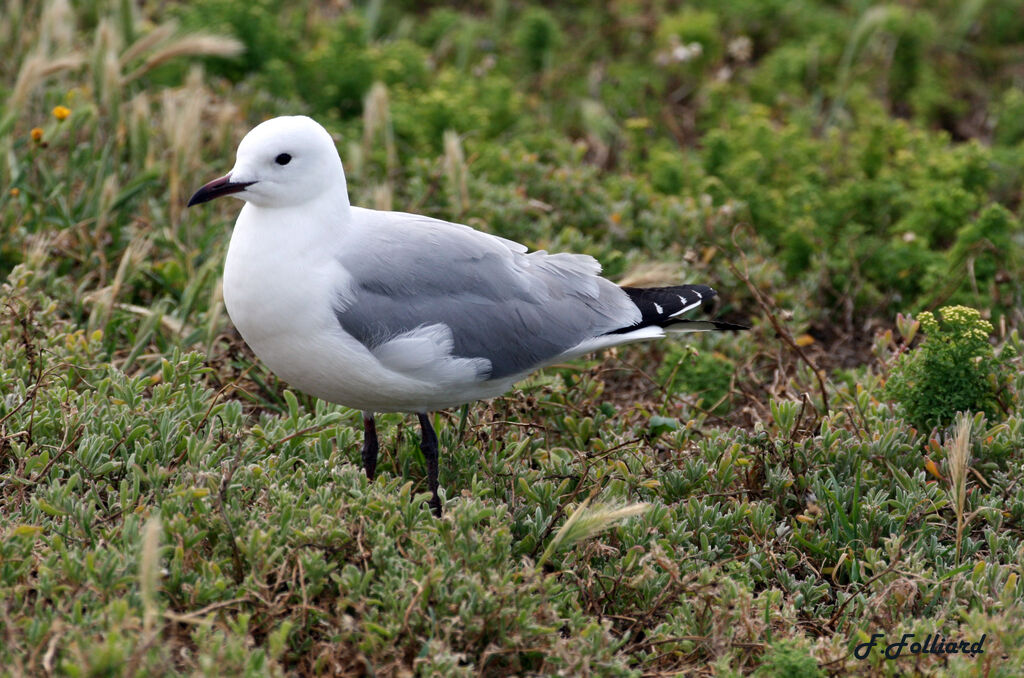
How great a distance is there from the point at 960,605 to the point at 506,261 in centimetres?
191

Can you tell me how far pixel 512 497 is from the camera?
4.08 meters

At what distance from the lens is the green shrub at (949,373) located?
4.42m

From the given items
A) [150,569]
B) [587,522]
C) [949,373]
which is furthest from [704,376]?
[150,569]

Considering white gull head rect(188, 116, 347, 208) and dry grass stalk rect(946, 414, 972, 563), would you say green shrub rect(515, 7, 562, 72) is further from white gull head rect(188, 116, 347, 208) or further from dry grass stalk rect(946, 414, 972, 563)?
dry grass stalk rect(946, 414, 972, 563)

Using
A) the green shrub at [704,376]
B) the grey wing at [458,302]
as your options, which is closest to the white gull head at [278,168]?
the grey wing at [458,302]

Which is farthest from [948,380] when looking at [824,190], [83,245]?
[83,245]

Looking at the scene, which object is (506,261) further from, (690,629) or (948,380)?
(948,380)

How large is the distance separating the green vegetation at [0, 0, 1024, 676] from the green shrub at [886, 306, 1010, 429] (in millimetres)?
12

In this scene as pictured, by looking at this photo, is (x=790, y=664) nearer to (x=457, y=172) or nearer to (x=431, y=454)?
(x=431, y=454)

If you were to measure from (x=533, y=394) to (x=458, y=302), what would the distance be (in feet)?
2.97

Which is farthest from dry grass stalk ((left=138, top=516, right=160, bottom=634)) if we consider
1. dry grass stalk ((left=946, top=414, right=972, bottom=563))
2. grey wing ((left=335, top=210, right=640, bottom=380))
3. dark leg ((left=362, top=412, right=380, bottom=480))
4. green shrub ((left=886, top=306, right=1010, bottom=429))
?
green shrub ((left=886, top=306, right=1010, bottom=429))

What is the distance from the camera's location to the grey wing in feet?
12.5
